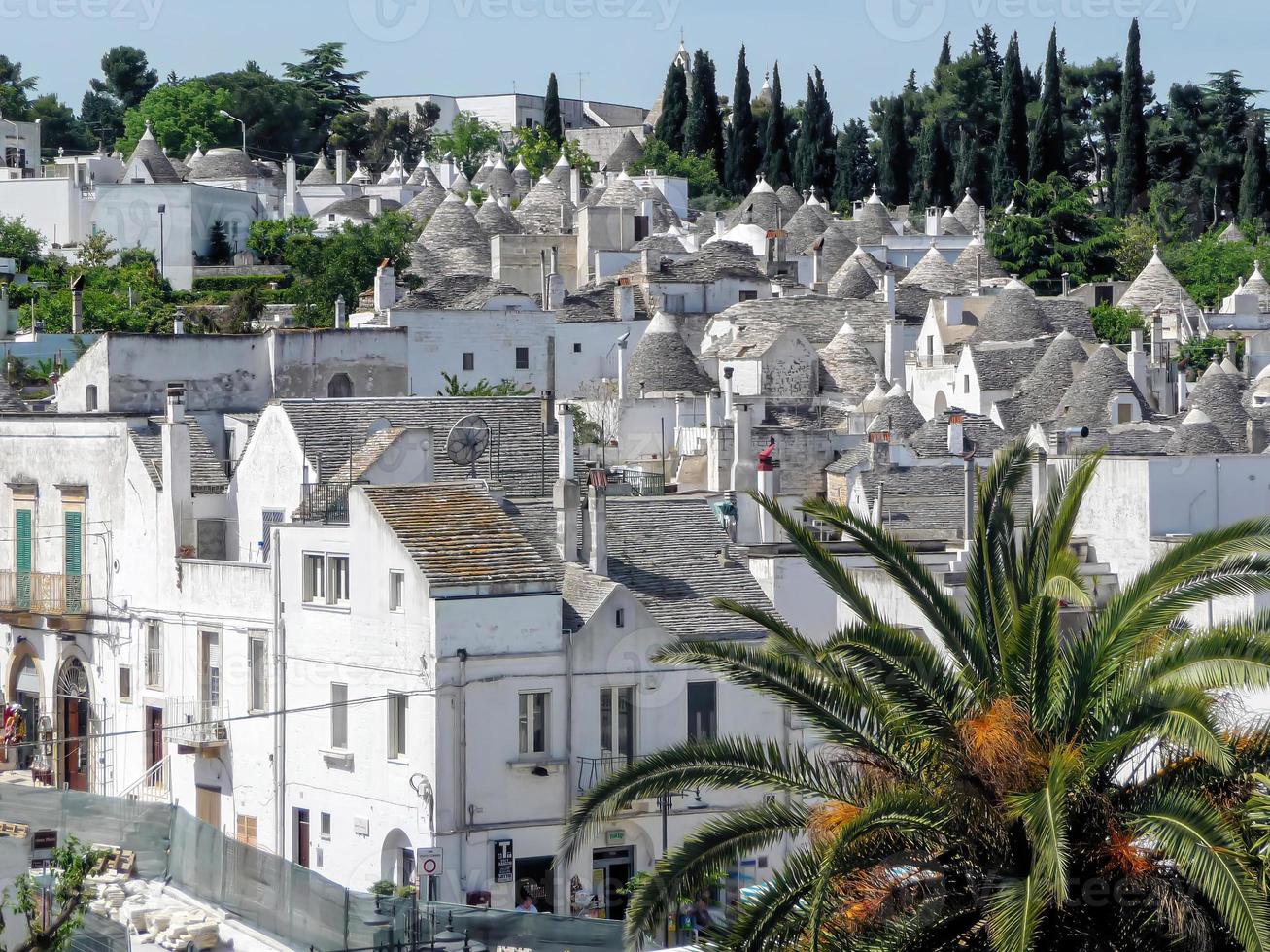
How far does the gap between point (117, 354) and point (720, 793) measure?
53.7ft

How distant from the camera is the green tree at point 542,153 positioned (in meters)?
115

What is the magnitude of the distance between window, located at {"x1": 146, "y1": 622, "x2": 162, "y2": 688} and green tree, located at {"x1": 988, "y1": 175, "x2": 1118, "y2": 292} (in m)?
62.8

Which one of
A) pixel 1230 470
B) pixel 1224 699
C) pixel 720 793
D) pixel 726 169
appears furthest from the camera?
pixel 726 169

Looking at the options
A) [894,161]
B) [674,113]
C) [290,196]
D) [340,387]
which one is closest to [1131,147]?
[894,161]

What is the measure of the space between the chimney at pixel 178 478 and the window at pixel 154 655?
1.39 m

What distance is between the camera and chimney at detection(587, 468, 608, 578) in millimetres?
30891

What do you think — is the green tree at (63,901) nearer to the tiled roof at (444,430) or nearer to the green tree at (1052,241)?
the tiled roof at (444,430)

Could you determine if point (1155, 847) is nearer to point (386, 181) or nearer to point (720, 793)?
point (720, 793)

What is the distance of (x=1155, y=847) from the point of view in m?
17.1

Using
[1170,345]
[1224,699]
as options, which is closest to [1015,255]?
[1170,345]

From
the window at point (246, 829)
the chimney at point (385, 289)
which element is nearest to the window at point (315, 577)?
the window at point (246, 829)

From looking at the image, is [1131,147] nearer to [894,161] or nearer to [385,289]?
[894,161]

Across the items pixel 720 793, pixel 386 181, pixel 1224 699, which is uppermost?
pixel 386 181

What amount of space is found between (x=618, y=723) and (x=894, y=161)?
92866mm
